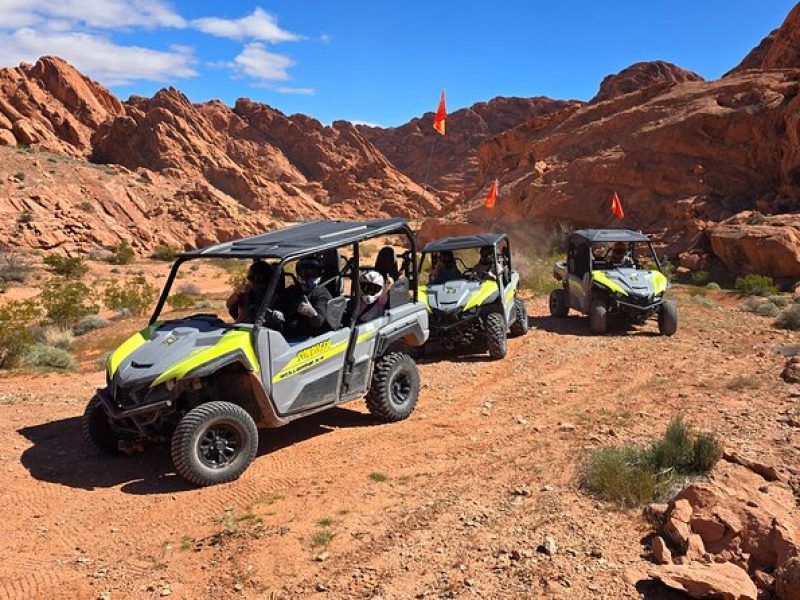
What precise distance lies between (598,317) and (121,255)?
26.6 meters

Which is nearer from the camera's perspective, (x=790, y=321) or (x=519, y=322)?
(x=790, y=321)

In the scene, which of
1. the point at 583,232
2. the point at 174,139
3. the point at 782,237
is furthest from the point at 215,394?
the point at 174,139

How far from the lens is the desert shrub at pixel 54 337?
43.2ft

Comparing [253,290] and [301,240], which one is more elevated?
[301,240]

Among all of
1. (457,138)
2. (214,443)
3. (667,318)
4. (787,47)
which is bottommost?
(214,443)

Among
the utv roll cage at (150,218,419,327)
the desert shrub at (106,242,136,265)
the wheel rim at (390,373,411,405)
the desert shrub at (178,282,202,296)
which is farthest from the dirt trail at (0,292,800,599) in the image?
the desert shrub at (106,242,136,265)

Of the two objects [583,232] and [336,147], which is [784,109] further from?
[336,147]

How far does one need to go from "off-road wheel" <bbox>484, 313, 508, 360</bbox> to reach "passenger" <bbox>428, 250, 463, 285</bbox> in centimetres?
115

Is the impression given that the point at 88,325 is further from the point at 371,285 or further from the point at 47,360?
the point at 371,285

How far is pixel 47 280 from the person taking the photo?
2583 cm

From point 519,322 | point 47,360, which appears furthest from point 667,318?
point 47,360

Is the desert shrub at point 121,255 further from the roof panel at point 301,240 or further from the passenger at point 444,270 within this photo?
the roof panel at point 301,240

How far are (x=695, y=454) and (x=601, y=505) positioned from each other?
98 centimetres

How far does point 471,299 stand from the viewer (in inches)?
381
